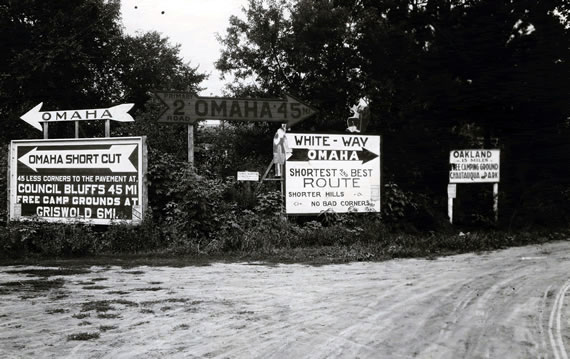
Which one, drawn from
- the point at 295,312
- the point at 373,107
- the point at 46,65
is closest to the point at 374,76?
the point at 373,107

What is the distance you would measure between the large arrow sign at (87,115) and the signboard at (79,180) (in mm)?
679

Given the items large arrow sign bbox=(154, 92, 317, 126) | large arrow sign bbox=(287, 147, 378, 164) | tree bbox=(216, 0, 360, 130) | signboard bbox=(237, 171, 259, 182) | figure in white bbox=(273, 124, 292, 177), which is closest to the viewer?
signboard bbox=(237, 171, 259, 182)

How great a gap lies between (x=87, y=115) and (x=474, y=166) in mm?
9876

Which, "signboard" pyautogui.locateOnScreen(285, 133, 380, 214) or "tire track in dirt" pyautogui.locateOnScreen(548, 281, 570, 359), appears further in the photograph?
"signboard" pyautogui.locateOnScreen(285, 133, 380, 214)

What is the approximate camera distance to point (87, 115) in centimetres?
1293

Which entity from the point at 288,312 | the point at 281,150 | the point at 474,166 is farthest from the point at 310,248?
the point at 474,166

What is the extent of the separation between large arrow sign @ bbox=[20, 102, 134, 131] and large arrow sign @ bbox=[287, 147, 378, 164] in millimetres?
4073

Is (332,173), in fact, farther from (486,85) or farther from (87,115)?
(87,115)

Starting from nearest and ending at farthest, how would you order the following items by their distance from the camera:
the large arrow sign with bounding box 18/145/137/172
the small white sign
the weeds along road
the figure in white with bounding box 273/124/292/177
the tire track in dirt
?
the tire track in dirt < the weeds along road < the large arrow sign with bounding box 18/145/137/172 < the figure in white with bounding box 273/124/292/177 < the small white sign

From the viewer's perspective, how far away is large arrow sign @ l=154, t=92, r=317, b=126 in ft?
43.4

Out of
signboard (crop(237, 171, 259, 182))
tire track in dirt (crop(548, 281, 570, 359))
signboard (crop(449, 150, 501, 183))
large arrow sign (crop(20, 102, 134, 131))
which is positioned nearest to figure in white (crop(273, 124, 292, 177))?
signboard (crop(237, 171, 259, 182))

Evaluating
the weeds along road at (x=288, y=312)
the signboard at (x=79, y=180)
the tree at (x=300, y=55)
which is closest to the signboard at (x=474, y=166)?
the weeds along road at (x=288, y=312)

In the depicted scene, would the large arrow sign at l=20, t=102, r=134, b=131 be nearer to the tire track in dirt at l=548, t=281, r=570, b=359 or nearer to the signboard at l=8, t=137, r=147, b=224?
the signboard at l=8, t=137, r=147, b=224

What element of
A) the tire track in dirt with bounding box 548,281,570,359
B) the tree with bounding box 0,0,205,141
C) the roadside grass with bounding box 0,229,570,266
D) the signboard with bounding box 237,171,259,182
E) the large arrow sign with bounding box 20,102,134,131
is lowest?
the roadside grass with bounding box 0,229,570,266
